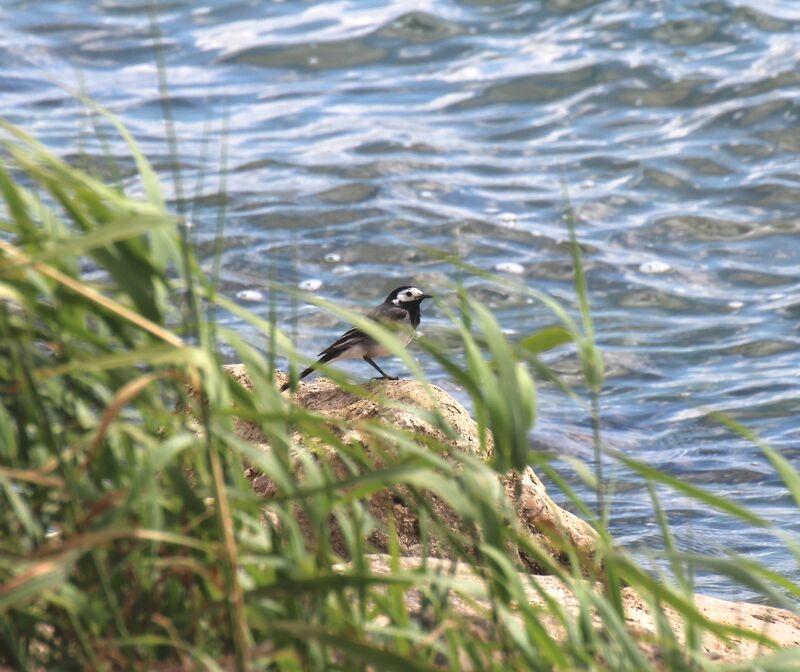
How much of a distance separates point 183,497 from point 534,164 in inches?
453

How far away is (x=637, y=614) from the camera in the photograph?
14.8 feet

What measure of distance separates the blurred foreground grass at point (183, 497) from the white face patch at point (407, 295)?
4.80m

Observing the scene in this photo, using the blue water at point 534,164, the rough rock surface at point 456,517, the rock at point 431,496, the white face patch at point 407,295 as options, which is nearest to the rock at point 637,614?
the rough rock surface at point 456,517

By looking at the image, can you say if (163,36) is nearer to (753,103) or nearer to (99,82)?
(99,82)

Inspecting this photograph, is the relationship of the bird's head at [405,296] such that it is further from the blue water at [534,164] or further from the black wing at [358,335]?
the blue water at [534,164]

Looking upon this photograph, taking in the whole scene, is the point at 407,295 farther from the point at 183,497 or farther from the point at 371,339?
the point at 183,497

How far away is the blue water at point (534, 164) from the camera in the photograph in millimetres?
9453

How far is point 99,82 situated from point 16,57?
53.0 inches

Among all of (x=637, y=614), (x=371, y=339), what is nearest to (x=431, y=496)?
(x=637, y=614)

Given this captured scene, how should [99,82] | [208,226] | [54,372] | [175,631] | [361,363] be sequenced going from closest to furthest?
[54,372] → [175,631] → [361,363] → [208,226] → [99,82]

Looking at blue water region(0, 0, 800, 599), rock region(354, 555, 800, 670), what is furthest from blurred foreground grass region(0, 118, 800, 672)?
blue water region(0, 0, 800, 599)

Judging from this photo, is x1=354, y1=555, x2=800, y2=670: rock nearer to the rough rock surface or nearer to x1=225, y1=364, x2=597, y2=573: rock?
the rough rock surface

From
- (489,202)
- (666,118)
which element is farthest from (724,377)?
(666,118)

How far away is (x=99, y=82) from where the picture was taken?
15.8 meters
